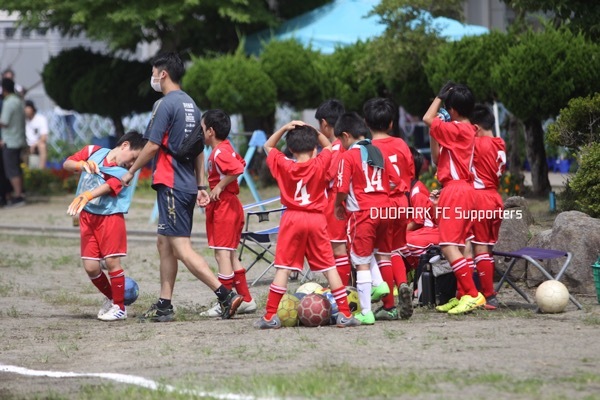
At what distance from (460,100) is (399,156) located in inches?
30.7

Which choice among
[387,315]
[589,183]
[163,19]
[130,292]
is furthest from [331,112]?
[163,19]

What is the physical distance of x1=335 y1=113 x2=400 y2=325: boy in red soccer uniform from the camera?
Result: 9.36 meters

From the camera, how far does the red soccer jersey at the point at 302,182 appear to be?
9.14 metres

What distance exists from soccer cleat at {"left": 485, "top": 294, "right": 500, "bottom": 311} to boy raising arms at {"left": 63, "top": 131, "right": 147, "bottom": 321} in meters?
3.10

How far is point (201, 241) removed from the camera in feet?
54.1

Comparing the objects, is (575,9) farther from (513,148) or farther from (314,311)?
(314,311)

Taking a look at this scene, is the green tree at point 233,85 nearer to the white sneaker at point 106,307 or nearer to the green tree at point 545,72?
the green tree at point 545,72

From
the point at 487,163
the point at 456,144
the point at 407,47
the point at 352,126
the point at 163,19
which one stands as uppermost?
the point at 163,19

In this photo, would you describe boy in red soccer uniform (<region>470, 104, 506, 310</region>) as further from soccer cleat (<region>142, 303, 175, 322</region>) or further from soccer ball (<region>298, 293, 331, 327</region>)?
soccer cleat (<region>142, 303, 175, 322</region>)

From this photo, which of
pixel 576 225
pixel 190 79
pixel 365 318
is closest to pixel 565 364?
pixel 365 318

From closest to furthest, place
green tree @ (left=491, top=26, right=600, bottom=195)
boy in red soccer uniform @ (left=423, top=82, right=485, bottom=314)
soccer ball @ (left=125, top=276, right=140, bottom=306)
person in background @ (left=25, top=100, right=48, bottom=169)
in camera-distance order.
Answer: boy in red soccer uniform @ (left=423, top=82, right=485, bottom=314)
soccer ball @ (left=125, top=276, right=140, bottom=306)
green tree @ (left=491, top=26, right=600, bottom=195)
person in background @ (left=25, top=100, right=48, bottom=169)

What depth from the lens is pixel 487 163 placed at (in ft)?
32.9

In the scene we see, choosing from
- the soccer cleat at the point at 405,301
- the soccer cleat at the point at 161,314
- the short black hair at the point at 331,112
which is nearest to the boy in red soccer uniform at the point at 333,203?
the short black hair at the point at 331,112

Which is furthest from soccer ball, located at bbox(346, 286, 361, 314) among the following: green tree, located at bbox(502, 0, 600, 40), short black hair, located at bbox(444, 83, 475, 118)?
green tree, located at bbox(502, 0, 600, 40)
